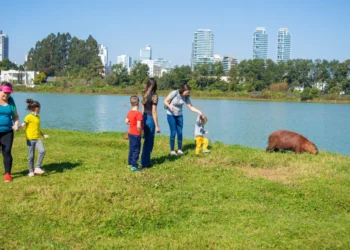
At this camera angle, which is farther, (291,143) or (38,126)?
(291,143)

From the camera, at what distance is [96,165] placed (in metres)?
8.09

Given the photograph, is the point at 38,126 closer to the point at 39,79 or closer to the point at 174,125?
the point at 174,125

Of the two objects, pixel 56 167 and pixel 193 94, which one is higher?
pixel 193 94

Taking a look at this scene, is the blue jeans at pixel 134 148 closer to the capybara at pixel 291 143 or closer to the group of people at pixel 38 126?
the group of people at pixel 38 126

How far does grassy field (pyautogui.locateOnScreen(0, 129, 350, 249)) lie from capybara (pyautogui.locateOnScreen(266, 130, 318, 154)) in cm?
162

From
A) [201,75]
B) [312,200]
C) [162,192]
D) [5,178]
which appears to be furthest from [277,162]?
[201,75]

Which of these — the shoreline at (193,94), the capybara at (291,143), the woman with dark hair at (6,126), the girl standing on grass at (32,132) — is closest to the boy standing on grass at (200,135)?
→ the capybara at (291,143)

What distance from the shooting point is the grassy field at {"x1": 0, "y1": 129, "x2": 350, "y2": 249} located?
453 cm

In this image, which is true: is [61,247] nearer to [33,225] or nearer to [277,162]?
[33,225]

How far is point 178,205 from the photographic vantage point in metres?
5.68

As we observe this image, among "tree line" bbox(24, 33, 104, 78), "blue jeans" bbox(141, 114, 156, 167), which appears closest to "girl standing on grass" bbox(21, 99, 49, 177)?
"blue jeans" bbox(141, 114, 156, 167)

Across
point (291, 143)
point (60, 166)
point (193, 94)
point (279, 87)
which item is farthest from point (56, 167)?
point (279, 87)

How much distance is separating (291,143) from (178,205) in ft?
18.3

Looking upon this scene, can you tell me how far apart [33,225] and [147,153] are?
3.31m
